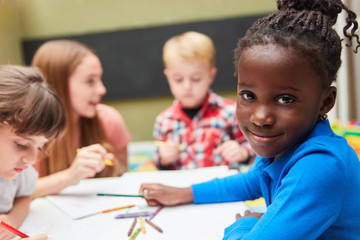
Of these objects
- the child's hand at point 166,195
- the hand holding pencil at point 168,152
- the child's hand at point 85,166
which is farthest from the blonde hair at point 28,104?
the hand holding pencil at point 168,152

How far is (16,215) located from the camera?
83cm

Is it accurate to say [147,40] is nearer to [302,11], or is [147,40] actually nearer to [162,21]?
[162,21]

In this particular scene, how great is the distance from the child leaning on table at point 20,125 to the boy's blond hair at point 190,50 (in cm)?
75

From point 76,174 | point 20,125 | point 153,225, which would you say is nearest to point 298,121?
point 153,225

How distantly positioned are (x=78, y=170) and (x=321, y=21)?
0.81m

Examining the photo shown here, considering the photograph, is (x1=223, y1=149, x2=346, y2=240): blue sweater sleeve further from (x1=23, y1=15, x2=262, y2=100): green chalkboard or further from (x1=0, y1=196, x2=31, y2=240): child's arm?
(x1=23, y1=15, x2=262, y2=100): green chalkboard

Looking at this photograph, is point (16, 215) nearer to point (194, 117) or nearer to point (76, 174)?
point (76, 174)

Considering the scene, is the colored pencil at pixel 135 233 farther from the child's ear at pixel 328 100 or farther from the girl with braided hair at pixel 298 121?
the child's ear at pixel 328 100

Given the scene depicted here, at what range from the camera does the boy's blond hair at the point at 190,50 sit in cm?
150

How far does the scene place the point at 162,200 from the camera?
861 mm

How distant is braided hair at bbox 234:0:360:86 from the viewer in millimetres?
520

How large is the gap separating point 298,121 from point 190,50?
40.5 inches

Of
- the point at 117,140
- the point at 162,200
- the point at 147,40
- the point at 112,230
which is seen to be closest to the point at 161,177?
the point at 162,200

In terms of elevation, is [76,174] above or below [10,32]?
below
